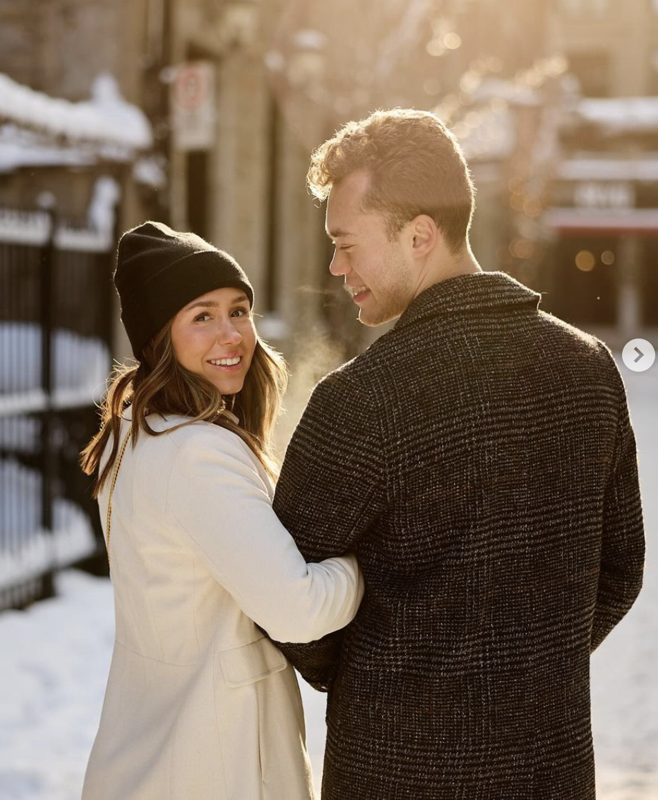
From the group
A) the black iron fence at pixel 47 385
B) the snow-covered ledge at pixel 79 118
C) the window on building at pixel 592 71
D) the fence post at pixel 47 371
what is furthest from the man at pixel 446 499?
the window on building at pixel 592 71

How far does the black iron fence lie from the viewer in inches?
243

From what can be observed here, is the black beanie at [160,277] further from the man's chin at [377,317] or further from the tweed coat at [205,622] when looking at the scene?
the man's chin at [377,317]

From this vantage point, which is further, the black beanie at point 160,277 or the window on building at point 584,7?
the window on building at point 584,7

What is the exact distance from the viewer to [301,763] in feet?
7.19

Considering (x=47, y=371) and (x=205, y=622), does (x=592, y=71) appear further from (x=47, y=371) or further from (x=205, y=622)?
(x=205, y=622)

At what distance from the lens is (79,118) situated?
22.0 ft

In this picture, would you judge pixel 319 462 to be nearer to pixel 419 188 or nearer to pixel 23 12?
pixel 419 188

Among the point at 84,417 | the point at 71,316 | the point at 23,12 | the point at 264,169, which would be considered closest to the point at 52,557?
the point at 84,417

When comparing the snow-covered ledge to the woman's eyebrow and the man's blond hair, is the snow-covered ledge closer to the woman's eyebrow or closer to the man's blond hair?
the woman's eyebrow

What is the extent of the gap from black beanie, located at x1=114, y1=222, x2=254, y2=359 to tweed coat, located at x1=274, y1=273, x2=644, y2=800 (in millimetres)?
460

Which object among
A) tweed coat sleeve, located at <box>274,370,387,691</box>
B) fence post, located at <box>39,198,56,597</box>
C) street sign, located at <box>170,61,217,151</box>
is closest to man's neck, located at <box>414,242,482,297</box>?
tweed coat sleeve, located at <box>274,370,387,691</box>

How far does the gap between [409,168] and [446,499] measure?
0.59 meters

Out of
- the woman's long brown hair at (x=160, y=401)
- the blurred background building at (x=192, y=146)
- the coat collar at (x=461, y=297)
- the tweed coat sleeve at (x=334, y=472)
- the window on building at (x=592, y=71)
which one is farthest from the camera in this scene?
the window on building at (x=592, y=71)

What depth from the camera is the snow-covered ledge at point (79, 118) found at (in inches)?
231
